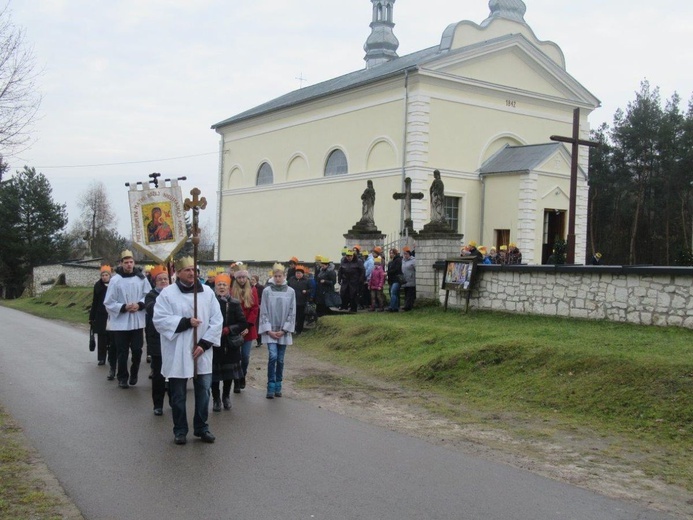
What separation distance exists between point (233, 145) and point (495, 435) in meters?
34.9

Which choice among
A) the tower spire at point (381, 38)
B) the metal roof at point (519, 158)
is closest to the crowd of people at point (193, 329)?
the metal roof at point (519, 158)

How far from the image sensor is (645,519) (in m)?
5.85

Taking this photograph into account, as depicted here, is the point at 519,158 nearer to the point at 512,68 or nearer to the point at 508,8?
the point at 512,68

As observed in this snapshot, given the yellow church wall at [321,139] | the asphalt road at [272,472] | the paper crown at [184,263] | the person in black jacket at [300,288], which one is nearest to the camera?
the asphalt road at [272,472]

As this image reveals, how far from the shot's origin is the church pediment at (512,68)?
97.0ft

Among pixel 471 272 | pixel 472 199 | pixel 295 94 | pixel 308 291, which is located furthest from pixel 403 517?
pixel 295 94

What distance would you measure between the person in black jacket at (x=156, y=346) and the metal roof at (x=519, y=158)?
20.2 metres

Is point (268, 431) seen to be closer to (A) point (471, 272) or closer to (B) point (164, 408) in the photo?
(B) point (164, 408)

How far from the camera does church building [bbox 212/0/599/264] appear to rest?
29.1 metres

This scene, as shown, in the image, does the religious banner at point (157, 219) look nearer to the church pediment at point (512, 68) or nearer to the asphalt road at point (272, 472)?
the asphalt road at point (272, 472)

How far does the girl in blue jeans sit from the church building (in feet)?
57.7

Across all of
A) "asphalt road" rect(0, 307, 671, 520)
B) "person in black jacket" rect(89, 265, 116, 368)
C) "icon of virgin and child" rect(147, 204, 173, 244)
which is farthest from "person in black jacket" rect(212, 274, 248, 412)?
"icon of virgin and child" rect(147, 204, 173, 244)

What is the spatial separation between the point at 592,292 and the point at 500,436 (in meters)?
6.22

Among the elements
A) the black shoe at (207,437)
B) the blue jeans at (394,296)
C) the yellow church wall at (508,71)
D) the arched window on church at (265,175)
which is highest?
the yellow church wall at (508,71)
